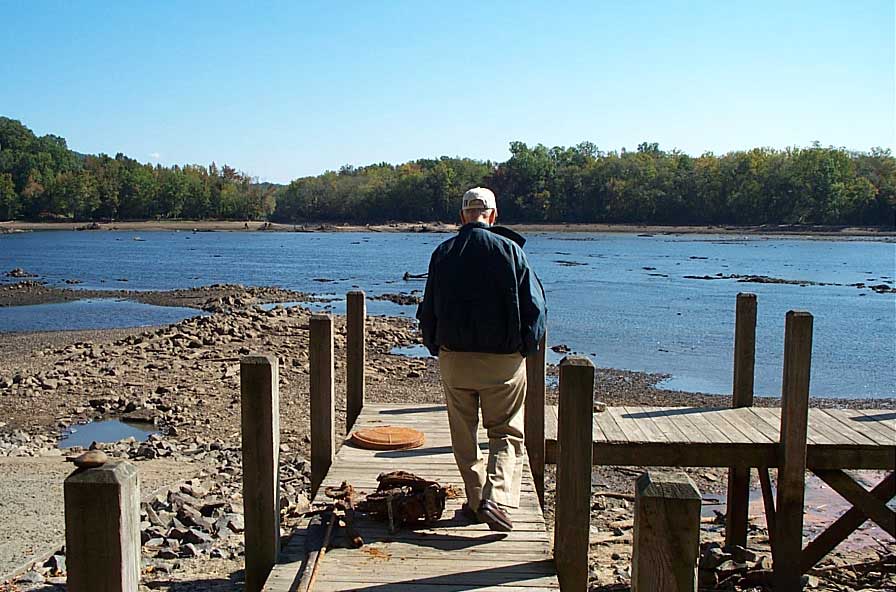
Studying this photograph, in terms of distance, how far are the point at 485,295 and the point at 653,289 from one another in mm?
38422

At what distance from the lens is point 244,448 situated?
15.1ft

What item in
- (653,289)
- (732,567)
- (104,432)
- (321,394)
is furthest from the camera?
(653,289)

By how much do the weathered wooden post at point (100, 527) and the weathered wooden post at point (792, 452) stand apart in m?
6.11

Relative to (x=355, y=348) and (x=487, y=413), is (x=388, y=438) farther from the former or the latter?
(x=487, y=413)

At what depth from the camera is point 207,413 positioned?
1412 centimetres

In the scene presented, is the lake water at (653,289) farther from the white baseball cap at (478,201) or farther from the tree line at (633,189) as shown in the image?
the tree line at (633,189)

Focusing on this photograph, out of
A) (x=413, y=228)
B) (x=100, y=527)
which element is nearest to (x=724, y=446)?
(x=100, y=527)

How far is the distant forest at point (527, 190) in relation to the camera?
124750 millimetres

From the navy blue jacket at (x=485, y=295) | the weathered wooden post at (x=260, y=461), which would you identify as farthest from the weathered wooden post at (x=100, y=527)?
the navy blue jacket at (x=485, y=295)

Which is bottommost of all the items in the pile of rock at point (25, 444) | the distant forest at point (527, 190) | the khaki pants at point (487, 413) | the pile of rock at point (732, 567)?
the pile of rock at point (732, 567)

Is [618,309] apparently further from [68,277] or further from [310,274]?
[68,277]

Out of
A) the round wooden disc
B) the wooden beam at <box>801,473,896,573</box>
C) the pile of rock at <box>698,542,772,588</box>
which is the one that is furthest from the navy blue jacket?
the wooden beam at <box>801,473,896,573</box>

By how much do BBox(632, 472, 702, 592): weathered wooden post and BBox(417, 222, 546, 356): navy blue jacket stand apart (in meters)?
2.53

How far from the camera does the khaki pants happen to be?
16.8 ft
